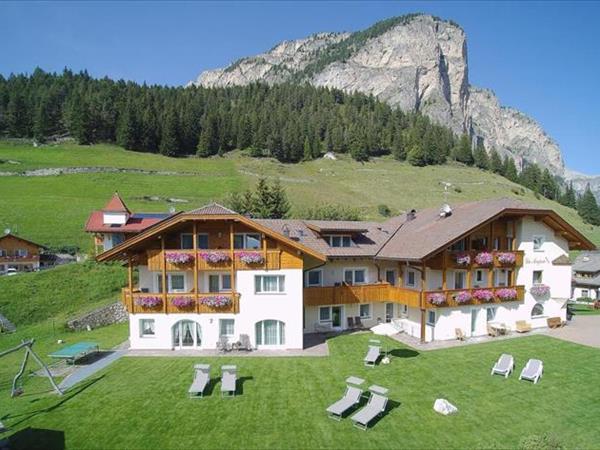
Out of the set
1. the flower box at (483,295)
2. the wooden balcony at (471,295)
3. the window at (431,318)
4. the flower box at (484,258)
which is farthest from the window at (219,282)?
the flower box at (484,258)

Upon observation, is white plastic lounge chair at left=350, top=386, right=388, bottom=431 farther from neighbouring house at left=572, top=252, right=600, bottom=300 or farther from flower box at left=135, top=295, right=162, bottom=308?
neighbouring house at left=572, top=252, right=600, bottom=300

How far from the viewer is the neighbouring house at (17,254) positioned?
44000 mm

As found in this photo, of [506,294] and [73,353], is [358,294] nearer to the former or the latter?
[506,294]

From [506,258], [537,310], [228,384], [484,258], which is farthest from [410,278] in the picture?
[228,384]

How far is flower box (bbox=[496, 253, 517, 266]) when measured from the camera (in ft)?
85.5

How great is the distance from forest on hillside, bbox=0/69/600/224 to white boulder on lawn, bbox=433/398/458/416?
102m

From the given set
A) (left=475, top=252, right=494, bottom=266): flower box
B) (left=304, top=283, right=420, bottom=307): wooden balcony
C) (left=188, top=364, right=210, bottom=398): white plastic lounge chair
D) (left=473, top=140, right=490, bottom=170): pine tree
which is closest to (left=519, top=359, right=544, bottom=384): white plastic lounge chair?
(left=304, top=283, right=420, bottom=307): wooden balcony

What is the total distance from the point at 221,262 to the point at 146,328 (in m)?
6.04

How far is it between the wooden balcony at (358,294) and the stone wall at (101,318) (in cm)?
1584

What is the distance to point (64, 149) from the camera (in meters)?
95.1

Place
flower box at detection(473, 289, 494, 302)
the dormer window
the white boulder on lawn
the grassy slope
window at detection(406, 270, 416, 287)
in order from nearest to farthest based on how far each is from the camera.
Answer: the white boulder on lawn
flower box at detection(473, 289, 494, 302)
window at detection(406, 270, 416, 287)
the dormer window
the grassy slope

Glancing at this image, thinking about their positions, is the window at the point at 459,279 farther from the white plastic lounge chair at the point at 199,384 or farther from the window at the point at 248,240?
the white plastic lounge chair at the point at 199,384

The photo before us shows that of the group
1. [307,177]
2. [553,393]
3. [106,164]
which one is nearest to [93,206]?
[106,164]

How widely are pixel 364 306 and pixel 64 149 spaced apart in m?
93.6
